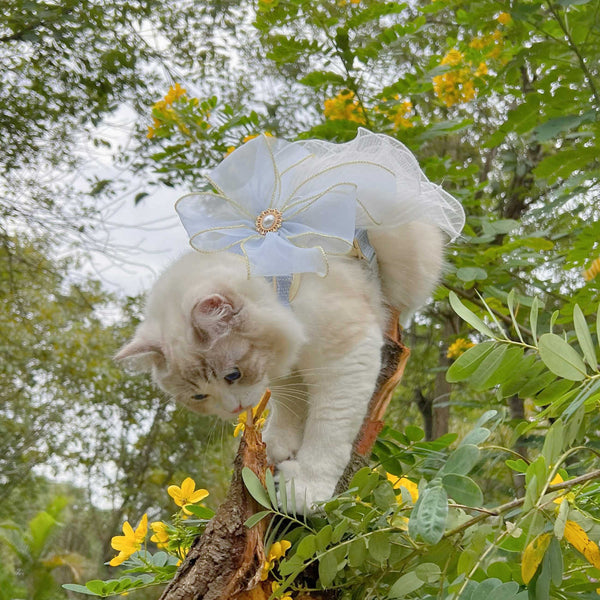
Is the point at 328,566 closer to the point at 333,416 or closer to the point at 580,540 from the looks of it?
the point at 580,540

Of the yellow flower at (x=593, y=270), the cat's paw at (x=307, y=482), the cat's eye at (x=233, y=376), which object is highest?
the yellow flower at (x=593, y=270)

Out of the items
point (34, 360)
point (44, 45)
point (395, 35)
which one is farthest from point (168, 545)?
point (34, 360)

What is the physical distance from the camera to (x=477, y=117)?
368cm

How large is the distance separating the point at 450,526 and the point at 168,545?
0.46 meters

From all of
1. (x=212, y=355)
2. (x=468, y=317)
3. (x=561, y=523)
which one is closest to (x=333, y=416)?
(x=212, y=355)

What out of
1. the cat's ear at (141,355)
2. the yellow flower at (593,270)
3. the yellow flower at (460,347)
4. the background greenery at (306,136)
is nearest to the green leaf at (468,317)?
the background greenery at (306,136)

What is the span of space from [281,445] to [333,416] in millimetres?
138

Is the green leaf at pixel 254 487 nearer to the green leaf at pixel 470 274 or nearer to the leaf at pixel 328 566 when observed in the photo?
the leaf at pixel 328 566

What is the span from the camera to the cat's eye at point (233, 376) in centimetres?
111

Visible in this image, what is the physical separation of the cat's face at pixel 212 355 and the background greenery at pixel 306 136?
24cm

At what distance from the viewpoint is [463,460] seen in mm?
623

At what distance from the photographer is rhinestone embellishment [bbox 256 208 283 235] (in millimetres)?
1073

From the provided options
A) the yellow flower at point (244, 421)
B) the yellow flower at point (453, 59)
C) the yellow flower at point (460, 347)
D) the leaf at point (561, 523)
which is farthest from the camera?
the yellow flower at point (460, 347)

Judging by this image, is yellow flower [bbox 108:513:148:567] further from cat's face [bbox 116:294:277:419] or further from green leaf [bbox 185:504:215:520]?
cat's face [bbox 116:294:277:419]
